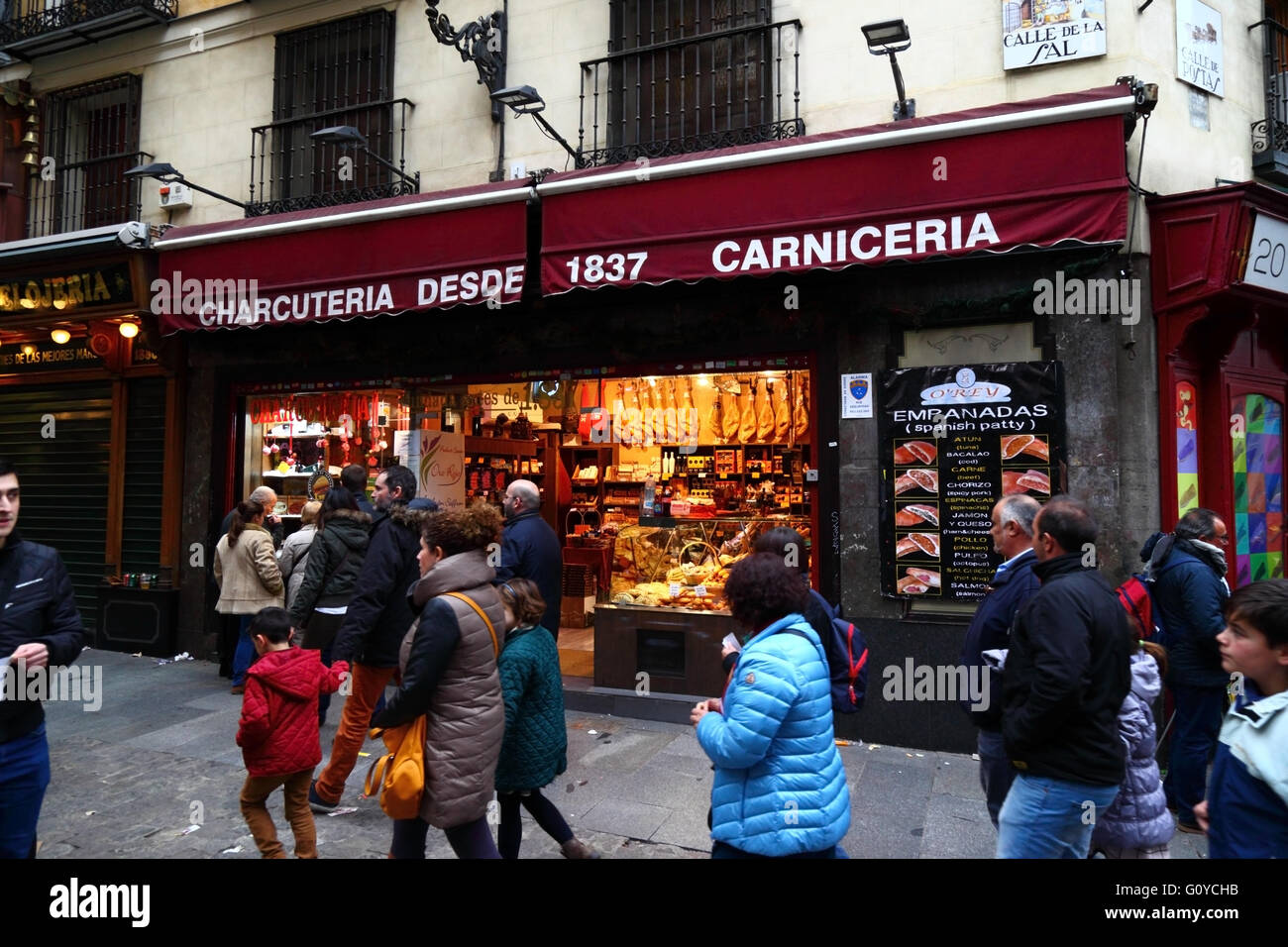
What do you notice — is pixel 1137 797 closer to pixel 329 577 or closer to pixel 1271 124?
pixel 329 577

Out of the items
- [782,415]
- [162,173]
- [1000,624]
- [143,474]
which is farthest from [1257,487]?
[143,474]

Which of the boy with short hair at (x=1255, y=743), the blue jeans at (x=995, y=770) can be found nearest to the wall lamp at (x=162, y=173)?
the blue jeans at (x=995, y=770)

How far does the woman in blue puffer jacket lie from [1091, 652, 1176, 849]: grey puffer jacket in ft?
4.06

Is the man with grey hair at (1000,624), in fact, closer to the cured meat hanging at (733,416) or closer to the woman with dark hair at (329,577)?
the woman with dark hair at (329,577)

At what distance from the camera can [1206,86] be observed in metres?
6.62

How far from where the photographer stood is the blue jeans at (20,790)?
3316 millimetres

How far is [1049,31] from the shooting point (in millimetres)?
6262

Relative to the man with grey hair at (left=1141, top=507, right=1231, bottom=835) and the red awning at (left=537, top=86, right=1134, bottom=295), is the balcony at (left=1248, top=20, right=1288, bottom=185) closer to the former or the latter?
the red awning at (left=537, top=86, right=1134, bottom=295)

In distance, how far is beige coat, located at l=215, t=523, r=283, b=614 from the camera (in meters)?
7.79

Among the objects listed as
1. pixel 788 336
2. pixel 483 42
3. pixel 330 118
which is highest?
pixel 483 42

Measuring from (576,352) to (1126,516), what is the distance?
4901 millimetres

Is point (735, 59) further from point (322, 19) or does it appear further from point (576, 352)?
point (322, 19)

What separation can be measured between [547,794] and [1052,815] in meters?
3.36

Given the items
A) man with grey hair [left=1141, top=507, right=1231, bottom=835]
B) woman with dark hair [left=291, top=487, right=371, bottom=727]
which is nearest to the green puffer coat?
woman with dark hair [left=291, top=487, right=371, bottom=727]
